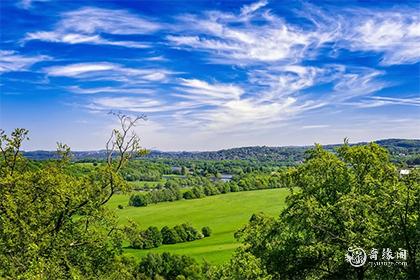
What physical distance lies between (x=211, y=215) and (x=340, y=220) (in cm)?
7840

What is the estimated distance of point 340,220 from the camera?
1458cm

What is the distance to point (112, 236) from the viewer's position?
54.7 feet

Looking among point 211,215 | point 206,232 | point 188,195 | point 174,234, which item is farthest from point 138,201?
point 174,234

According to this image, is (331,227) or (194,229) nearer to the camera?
(331,227)

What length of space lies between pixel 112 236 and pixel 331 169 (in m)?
9.54

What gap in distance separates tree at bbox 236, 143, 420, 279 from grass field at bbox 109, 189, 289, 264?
37620 mm

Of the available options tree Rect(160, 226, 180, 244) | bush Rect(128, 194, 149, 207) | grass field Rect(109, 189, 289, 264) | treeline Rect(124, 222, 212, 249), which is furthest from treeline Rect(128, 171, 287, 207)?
tree Rect(160, 226, 180, 244)

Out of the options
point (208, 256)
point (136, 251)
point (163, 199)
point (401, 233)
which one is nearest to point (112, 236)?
point (401, 233)

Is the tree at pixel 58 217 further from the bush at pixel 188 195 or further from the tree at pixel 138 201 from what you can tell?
the bush at pixel 188 195

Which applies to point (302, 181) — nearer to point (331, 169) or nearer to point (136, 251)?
point (331, 169)

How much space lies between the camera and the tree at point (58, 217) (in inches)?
545

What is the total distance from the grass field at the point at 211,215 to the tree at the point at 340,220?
37.6 m

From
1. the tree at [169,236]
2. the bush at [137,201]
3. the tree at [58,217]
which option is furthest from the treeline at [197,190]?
the tree at [58,217]

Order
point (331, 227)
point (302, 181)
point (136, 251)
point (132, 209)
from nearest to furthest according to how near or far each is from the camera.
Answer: point (331, 227) < point (302, 181) < point (136, 251) < point (132, 209)
